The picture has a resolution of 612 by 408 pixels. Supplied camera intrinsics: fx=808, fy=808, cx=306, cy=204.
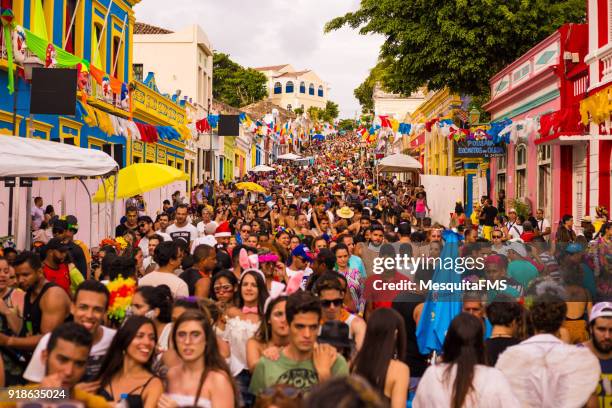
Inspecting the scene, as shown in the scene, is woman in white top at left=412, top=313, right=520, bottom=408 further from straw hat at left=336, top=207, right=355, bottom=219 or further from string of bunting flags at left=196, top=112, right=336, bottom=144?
string of bunting flags at left=196, top=112, right=336, bottom=144

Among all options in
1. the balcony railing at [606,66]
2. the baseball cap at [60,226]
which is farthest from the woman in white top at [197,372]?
the balcony railing at [606,66]

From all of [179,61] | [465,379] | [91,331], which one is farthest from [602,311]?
[179,61]

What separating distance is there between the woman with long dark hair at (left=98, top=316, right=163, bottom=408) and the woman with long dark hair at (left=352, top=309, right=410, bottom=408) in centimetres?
121

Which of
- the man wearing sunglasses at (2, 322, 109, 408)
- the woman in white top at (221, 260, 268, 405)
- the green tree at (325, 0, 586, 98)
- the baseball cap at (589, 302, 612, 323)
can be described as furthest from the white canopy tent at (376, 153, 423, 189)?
the man wearing sunglasses at (2, 322, 109, 408)

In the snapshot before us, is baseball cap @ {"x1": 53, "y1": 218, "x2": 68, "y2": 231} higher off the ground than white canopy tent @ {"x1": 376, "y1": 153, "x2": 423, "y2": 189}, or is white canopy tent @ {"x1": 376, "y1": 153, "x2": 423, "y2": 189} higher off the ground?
white canopy tent @ {"x1": 376, "y1": 153, "x2": 423, "y2": 189}

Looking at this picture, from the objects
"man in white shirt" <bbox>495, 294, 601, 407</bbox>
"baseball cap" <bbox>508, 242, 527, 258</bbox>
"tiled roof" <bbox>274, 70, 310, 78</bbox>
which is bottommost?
"man in white shirt" <bbox>495, 294, 601, 407</bbox>

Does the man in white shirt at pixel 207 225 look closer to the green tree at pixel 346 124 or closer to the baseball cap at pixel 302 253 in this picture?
the baseball cap at pixel 302 253

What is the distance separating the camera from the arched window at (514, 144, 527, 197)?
78.5 ft

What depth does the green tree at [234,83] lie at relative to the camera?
82.3 meters

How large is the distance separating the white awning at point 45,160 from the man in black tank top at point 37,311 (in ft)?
12.1

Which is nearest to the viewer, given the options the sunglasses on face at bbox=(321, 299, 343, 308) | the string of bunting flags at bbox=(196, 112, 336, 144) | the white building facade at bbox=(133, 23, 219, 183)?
the sunglasses on face at bbox=(321, 299, 343, 308)

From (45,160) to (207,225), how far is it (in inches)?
159

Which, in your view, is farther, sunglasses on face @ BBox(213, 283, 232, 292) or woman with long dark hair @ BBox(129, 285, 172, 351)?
sunglasses on face @ BBox(213, 283, 232, 292)

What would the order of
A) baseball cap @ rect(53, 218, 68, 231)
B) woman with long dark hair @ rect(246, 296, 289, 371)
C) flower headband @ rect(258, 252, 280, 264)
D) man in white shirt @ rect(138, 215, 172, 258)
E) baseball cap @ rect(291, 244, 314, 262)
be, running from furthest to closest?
man in white shirt @ rect(138, 215, 172, 258), baseball cap @ rect(291, 244, 314, 262), baseball cap @ rect(53, 218, 68, 231), flower headband @ rect(258, 252, 280, 264), woman with long dark hair @ rect(246, 296, 289, 371)
